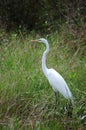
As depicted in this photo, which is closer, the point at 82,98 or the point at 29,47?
the point at 82,98

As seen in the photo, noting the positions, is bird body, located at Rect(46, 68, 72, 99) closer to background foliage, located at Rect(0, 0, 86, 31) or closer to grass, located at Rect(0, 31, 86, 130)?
grass, located at Rect(0, 31, 86, 130)

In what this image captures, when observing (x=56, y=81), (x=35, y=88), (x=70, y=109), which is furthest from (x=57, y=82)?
(x=70, y=109)

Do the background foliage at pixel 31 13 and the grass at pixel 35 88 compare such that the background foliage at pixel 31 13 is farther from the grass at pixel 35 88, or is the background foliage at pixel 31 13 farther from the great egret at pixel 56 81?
the great egret at pixel 56 81

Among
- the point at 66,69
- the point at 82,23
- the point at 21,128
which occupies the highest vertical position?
the point at 82,23

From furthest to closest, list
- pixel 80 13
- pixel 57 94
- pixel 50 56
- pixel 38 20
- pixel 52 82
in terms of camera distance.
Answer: pixel 38 20 → pixel 80 13 → pixel 50 56 → pixel 52 82 → pixel 57 94

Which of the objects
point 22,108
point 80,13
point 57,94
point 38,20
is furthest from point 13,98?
point 38,20

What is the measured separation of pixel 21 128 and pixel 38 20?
19.3ft

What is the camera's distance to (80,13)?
8.21m

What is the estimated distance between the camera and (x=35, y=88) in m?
5.12

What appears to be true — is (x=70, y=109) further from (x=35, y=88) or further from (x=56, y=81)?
(x=56, y=81)

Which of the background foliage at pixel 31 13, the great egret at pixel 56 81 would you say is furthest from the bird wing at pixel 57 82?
the background foliage at pixel 31 13

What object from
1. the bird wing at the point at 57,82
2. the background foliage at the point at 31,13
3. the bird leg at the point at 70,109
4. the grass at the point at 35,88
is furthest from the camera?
the background foliage at the point at 31,13

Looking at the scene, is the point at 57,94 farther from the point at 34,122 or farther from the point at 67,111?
the point at 34,122

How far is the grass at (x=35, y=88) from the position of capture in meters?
4.30
